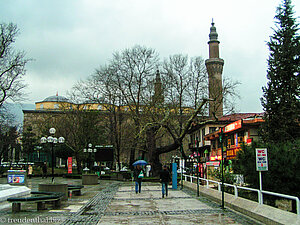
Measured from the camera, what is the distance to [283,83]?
2794cm

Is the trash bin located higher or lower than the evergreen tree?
lower

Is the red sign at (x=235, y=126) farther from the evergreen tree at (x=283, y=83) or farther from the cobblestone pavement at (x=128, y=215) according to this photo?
the cobblestone pavement at (x=128, y=215)

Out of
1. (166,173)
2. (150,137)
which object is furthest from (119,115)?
(166,173)

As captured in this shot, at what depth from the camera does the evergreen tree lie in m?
26.8

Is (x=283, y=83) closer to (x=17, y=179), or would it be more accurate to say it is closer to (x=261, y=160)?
(x=261, y=160)

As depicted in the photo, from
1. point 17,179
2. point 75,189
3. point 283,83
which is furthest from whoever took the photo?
point 283,83

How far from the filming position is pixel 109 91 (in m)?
40.0

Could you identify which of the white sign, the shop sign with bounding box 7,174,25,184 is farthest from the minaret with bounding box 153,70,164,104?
the white sign

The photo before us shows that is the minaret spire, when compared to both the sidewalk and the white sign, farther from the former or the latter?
the white sign

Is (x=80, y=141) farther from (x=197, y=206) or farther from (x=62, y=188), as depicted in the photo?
(x=197, y=206)

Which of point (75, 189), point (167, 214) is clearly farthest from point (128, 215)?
point (75, 189)

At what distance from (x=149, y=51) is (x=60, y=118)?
18.9 m

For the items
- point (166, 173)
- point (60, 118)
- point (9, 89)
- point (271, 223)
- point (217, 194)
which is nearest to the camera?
point (271, 223)

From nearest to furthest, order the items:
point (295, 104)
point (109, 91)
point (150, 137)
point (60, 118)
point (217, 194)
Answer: point (217, 194), point (295, 104), point (150, 137), point (109, 91), point (60, 118)
